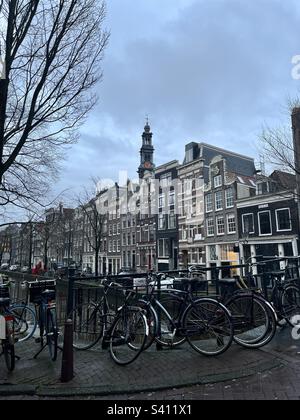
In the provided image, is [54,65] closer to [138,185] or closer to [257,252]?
[257,252]

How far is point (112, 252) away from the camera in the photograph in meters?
60.7

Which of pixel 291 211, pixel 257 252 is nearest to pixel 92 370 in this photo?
pixel 291 211

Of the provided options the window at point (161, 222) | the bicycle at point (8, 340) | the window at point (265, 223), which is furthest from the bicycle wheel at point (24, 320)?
the window at point (161, 222)

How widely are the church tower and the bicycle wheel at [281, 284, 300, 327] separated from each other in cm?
5387

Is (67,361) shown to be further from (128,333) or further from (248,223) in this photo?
(248,223)

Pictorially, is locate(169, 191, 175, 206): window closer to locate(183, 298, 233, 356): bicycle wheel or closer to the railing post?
the railing post

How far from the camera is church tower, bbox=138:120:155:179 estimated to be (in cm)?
6253

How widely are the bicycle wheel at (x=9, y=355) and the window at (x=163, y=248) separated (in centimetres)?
4249

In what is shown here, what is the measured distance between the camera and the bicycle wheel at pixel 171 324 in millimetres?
5602

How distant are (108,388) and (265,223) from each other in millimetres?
30749

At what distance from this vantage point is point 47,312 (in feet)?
19.9

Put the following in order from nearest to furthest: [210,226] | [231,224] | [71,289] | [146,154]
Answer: [71,289], [231,224], [210,226], [146,154]

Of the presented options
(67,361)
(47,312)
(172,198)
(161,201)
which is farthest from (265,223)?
(67,361)
